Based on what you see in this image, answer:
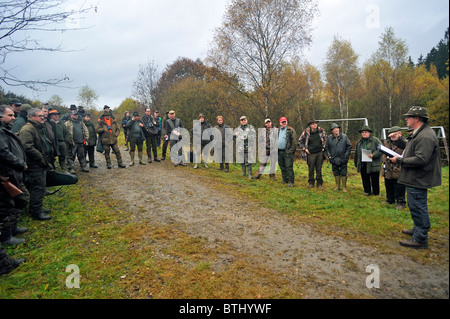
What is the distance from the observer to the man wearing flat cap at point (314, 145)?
809 cm

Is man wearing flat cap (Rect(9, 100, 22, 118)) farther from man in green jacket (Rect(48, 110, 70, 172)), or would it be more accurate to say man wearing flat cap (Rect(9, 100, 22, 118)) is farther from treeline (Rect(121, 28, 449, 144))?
treeline (Rect(121, 28, 449, 144))

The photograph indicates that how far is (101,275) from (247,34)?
14.8 meters

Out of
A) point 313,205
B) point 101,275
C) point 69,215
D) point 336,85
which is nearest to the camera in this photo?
point 101,275

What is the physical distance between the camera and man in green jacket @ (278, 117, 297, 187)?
27.1ft

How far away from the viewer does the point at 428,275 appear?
10.3ft

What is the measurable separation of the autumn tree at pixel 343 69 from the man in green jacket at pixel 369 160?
2011cm

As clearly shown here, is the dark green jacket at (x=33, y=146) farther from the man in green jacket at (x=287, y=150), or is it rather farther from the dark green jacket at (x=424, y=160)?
the dark green jacket at (x=424, y=160)

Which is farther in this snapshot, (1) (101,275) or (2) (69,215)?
(2) (69,215)

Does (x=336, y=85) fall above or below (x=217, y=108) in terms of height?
above

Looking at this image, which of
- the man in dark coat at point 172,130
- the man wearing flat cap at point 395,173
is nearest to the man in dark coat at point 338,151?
the man wearing flat cap at point 395,173

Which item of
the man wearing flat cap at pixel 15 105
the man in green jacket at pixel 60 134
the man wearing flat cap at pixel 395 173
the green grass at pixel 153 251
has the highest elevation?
the man wearing flat cap at pixel 15 105

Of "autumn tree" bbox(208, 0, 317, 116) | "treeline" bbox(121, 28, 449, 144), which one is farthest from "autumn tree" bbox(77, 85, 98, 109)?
"autumn tree" bbox(208, 0, 317, 116)
